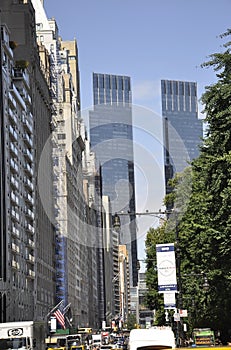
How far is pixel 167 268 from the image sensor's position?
4409 cm

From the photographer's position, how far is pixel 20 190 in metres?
116

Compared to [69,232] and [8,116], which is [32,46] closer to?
[8,116]

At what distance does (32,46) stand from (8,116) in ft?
90.8

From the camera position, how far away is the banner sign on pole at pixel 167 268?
144ft

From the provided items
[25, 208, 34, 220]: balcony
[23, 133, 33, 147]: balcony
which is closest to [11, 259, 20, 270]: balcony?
[25, 208, 34, 220]: balcony

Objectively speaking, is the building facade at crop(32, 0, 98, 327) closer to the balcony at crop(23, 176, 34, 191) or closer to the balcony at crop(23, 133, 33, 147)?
the balcony at crop(23, 176, 34, 191)

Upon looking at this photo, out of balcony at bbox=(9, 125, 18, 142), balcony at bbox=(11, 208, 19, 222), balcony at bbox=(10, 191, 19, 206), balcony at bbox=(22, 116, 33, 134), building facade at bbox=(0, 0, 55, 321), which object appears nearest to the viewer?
building facade at bbox=(0, 0, 55, 321)

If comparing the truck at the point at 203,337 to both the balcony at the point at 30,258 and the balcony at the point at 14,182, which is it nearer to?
the balcony at the point at 14,182

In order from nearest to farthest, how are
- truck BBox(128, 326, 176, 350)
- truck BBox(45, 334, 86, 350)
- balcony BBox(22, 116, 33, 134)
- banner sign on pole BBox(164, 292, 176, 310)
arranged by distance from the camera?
truck BBox(128, 326, 176, 350) → banner sign on pole BBox(164, 292, 176, 310) → truck BBox(45, 334, 86, 350) → balcony BBox(22, 116, 33, 134)

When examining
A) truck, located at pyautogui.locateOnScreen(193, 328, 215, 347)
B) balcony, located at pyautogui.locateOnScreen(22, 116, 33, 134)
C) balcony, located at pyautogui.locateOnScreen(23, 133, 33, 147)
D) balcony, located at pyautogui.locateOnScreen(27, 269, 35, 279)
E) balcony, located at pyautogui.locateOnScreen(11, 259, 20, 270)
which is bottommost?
truck, located at pyautogui.locateOnScreen(193, 328, 215, 347)

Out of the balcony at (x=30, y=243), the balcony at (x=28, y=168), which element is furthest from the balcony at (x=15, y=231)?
Result: the balcony at (x=28, y=168)

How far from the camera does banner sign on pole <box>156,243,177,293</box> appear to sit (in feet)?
144

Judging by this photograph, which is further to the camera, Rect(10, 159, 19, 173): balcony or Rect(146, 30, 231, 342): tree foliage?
Rect(10, 159, 19, 173): balcony

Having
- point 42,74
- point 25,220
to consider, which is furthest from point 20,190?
point 42,74
